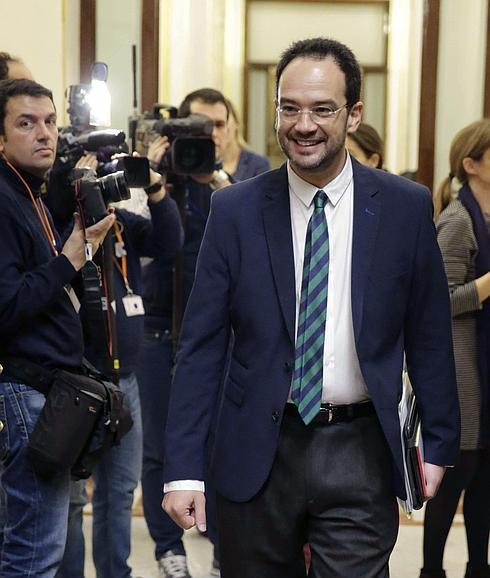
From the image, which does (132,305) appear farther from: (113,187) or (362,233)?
(362,233)

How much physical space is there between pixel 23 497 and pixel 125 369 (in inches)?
30.8

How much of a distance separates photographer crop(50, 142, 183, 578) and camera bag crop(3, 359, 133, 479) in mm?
451

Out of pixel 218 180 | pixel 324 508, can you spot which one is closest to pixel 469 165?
pixel 218 180

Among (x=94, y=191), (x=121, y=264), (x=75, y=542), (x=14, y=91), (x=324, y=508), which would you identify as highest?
(x=14, y=91)

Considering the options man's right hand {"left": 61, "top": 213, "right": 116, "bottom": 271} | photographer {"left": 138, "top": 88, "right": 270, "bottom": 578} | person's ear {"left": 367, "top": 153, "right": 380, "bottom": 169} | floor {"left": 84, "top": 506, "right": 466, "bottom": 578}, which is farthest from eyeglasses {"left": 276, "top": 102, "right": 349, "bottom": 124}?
floor {"left": 84, "top": 506, "right": 466, "bottom": 578}

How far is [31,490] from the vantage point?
2.56 metres

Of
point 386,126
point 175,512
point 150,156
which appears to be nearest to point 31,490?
point 175,512

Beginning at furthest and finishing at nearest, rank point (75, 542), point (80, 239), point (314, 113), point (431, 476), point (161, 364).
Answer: point (161, 364) → point (75, 542) → point (80, 239) → point (431, 476) → point (314, 113)

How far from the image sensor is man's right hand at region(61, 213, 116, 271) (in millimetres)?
2605

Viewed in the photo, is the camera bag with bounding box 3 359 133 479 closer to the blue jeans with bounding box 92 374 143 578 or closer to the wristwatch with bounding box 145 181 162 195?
the blue jeans with bounding box 92 374 143 578

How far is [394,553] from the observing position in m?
4.02

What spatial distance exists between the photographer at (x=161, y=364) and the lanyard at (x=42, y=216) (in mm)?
933

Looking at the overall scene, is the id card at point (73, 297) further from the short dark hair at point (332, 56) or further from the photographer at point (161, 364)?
the photographer at point (161, 364)

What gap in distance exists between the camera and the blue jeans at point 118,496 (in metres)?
3.27
